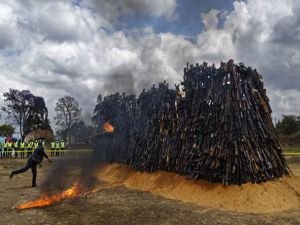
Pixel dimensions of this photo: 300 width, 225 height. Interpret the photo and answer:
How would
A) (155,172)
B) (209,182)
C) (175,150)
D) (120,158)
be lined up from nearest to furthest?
(209,182)
(175,150)
(155,172)
(120,158)

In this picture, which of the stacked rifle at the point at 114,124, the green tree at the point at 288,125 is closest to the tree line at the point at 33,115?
the green tree at the point at 288,125

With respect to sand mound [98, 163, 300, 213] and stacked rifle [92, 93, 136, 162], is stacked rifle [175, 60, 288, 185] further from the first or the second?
stacked rifle [92, 93, 136, 162]

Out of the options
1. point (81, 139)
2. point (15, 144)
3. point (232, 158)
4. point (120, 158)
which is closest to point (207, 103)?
point (232, 158)

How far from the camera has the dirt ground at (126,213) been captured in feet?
32.7

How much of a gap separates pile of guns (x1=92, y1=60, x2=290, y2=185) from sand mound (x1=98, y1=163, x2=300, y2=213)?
264mm

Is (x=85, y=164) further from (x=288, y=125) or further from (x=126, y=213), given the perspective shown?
(x=288, y=125)

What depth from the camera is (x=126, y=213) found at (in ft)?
35.7

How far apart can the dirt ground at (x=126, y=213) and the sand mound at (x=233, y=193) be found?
317 millimetres

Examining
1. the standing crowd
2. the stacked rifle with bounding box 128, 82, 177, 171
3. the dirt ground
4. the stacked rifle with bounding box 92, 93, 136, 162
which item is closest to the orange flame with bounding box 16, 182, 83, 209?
the dirt ground

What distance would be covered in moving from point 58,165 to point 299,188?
984 cm

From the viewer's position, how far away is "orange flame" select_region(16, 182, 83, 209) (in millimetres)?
11773

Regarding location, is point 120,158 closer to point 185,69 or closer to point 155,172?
point 155,172

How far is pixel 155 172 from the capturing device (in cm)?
1523

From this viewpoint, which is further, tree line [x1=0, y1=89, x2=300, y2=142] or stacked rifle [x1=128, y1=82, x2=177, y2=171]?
tree line [x1=0, y1=89, x2=300, y2=142]
